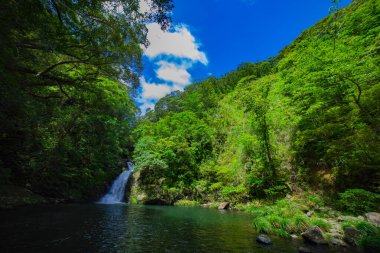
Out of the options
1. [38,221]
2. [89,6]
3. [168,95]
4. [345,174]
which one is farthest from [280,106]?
[168,95]

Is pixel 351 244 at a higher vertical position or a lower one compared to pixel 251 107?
lower

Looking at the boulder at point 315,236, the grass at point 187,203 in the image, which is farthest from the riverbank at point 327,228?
the grass at point 187,203

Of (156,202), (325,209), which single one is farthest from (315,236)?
(156,202)

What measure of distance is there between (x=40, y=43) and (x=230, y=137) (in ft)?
103

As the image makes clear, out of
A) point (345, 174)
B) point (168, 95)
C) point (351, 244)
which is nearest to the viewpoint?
point (351, 244)

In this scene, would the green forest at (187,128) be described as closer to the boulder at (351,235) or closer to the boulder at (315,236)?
the boulder at (351,235)

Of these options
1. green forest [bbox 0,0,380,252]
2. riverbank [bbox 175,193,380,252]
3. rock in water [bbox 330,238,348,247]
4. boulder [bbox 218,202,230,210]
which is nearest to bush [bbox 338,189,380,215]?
green forest [bbox 0,0,380,252]

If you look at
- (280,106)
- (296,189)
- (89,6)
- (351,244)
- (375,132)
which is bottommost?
(351,244)

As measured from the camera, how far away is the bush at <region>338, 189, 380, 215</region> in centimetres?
1324

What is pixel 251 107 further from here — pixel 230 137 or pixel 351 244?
pixel 351 244

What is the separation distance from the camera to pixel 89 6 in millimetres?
10922

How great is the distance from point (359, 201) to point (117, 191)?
33.1 m

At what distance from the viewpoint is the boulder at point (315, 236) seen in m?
10.2

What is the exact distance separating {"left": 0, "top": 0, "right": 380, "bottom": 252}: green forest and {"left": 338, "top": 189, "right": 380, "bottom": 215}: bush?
0.22 feet
